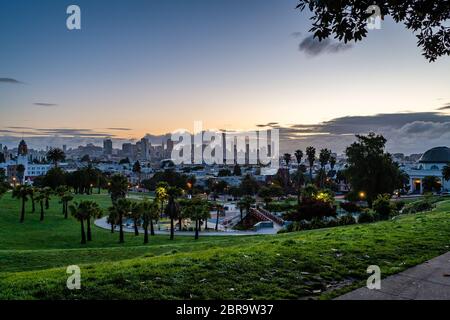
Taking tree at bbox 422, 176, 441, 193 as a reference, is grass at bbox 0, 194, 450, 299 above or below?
above

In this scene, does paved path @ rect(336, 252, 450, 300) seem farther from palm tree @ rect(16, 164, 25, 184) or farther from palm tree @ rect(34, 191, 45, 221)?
palm tree @ rect(16, 164, 25, 184)

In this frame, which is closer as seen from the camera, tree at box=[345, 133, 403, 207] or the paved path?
the paved path

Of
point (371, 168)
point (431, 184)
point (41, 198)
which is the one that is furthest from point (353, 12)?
point (431, 184)

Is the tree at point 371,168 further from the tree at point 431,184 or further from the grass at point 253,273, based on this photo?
the tree at point 431,184

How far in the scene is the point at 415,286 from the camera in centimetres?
844

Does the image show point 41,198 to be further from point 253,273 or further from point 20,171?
point 20,171

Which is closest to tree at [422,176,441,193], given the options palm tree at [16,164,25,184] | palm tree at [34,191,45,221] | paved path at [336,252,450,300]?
palm tree at [34,191,45,221]

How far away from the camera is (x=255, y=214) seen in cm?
7094

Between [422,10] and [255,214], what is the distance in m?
A: 64.1

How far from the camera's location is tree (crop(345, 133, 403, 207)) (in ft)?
179

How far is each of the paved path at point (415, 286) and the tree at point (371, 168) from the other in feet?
152

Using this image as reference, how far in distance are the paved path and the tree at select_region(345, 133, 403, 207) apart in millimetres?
46373

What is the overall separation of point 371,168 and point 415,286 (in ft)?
161
